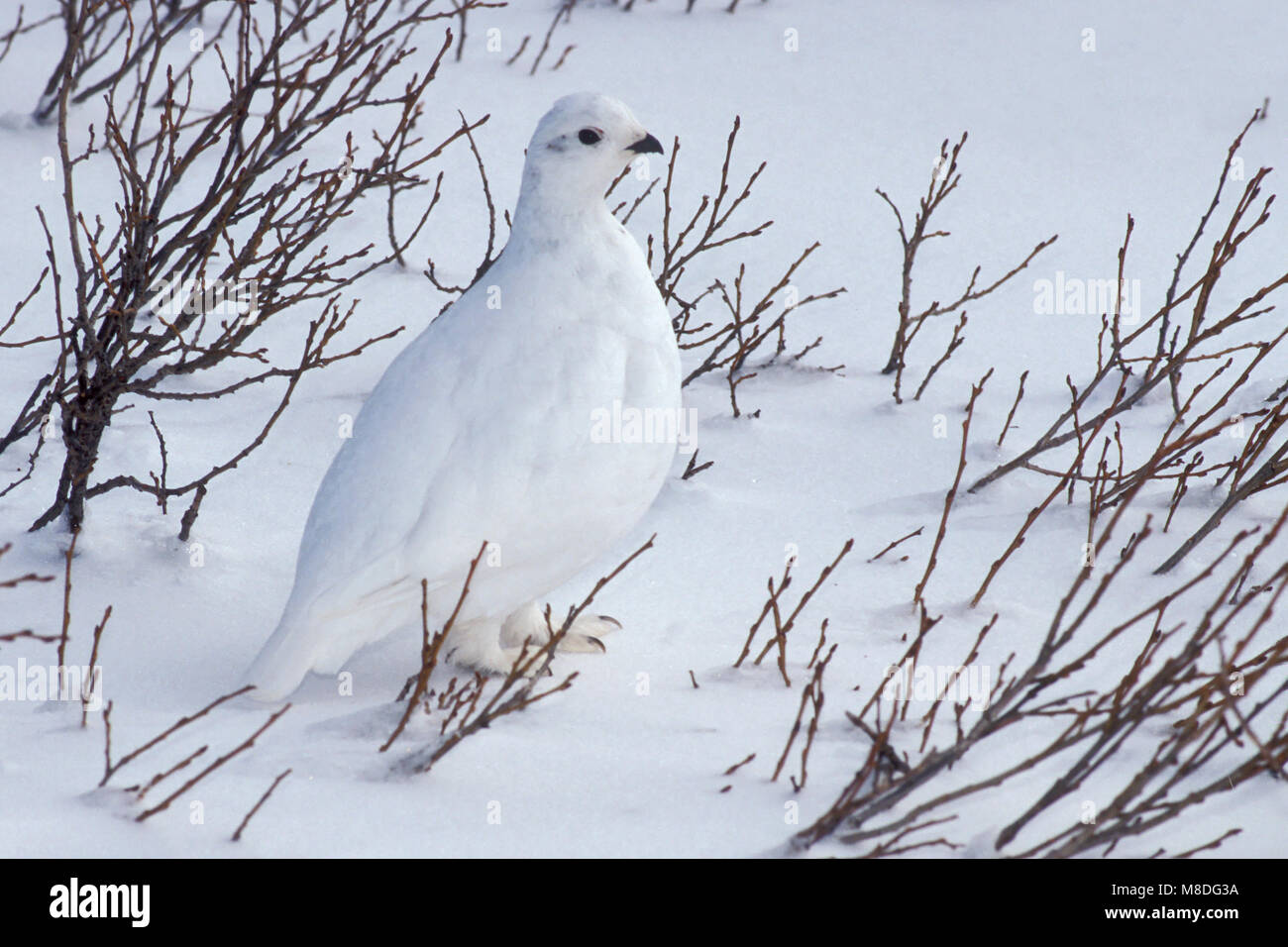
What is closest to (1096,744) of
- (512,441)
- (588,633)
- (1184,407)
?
(512,441)

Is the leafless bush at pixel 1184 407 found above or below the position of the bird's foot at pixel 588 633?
above

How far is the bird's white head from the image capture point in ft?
9.26

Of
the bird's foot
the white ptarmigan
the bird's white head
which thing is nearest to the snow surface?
the bird's foot

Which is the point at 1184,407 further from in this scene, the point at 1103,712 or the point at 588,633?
the point at 588,633

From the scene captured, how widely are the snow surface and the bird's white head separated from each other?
105cm

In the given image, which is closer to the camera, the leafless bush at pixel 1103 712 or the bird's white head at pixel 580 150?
the leafless bush at pixel 1103 712

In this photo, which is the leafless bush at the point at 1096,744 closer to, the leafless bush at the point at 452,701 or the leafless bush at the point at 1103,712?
the leafless bush at the point at 1103,712

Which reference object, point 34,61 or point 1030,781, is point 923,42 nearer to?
point 34,61

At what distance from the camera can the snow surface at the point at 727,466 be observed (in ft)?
7.91

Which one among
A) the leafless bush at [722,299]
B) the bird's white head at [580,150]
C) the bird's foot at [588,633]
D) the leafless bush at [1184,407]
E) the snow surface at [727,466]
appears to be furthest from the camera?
the leafless bush at [722,299]

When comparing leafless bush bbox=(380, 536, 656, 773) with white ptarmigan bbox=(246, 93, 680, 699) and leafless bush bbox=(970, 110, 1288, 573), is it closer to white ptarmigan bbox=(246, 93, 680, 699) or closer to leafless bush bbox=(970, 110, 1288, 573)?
white ptarmigan bbox=(246, 93, 680, 699)

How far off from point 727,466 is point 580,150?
150 centimetres

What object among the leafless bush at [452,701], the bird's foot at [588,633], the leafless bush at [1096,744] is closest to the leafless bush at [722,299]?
the bird's foot at [588,633]

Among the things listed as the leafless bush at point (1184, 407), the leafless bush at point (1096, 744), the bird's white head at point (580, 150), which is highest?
the bird's white head at point (580, 150)
